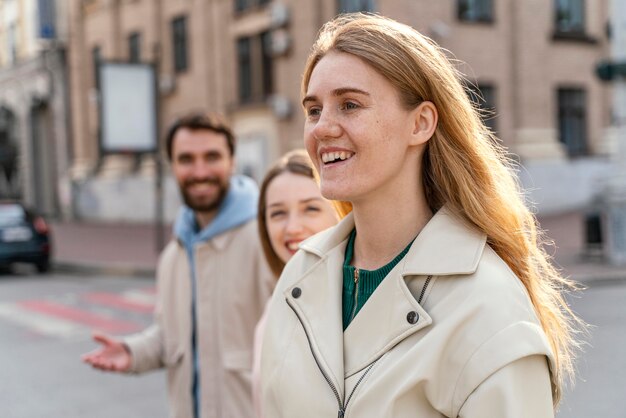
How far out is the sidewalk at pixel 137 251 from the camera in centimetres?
1175

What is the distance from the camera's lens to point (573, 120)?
872 inches

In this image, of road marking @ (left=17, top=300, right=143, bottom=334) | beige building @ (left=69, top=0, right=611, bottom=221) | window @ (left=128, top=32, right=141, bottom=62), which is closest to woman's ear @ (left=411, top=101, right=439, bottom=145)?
road marking @ (left=17, top=300, right=143, bottom=334)

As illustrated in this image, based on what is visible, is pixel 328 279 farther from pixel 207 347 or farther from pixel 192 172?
pixel 192 172

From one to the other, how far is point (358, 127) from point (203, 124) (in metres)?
1.86

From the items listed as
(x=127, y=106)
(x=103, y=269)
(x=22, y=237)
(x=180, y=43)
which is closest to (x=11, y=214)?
(x=22, y=237)

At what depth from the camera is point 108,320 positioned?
32.2ft

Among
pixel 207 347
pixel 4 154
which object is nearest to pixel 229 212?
pixel 207 347

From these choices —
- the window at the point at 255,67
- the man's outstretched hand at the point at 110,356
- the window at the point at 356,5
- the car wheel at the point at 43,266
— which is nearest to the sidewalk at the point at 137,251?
the car wheel at the point at 43,266

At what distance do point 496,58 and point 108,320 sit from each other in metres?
14.4

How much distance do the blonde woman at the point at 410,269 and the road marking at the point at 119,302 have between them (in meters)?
9.09

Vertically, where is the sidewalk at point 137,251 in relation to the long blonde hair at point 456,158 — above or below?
below

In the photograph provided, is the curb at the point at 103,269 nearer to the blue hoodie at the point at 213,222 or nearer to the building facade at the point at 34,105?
the blue hoodie at the point at 213,222

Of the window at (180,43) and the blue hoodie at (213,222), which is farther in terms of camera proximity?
the window at (180,43)

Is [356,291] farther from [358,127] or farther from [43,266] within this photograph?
[43,266]
